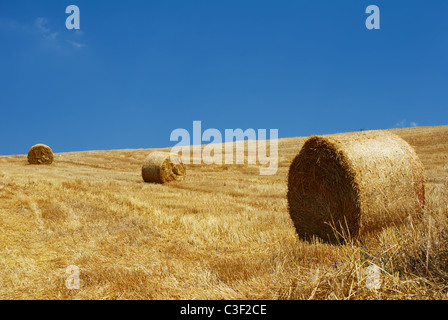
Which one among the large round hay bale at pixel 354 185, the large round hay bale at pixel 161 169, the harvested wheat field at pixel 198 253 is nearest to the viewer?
the harvested wheat field at pixel 198 253

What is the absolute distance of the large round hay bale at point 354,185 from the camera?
223 inches

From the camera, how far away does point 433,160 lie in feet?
77.4

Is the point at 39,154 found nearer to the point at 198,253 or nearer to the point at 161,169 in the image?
the point at 161,169

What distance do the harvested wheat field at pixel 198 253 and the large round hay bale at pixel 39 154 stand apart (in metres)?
21.3

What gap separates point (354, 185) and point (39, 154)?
31.1 metres

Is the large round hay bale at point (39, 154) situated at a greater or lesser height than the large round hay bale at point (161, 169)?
greater

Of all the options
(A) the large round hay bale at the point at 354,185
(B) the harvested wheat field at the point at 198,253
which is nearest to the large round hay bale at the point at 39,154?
(B) the harvested wheat field at the point at 198,253

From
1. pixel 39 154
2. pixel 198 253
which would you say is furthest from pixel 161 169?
pixel 39 154

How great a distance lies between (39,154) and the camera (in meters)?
29.7

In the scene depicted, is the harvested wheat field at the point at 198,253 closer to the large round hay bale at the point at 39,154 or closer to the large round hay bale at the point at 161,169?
the large round hay bale at the point at 161,169

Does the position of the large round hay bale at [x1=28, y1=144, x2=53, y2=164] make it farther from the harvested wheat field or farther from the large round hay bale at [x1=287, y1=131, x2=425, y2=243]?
the large round hay bale at [x1=287, y1=131, x2=425, y2=243]

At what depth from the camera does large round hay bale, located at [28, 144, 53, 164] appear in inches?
1161

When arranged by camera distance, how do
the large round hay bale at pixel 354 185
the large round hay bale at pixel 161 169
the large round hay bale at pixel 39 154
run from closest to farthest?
the large round hay bale at pixel 354 185
the large round hay bale at pixel 161 169
the large round hay bale at pixel 39 154
